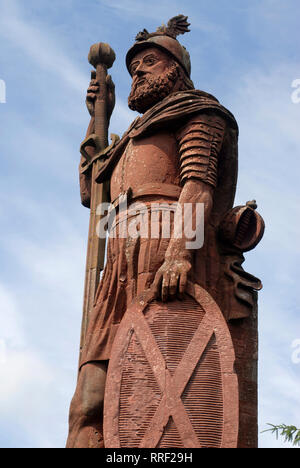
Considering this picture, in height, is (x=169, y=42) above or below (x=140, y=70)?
above

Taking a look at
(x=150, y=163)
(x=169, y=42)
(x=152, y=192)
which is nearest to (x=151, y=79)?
(x=169, y=42)

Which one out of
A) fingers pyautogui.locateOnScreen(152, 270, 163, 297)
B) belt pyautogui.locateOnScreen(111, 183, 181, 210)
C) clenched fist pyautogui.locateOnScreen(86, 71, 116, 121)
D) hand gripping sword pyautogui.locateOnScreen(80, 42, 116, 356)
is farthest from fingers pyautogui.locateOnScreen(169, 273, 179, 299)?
clenched fist pyautogui.locateOnScreen(86, 71, 116, 121)

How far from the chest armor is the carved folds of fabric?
132 mm

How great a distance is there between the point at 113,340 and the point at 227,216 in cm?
199

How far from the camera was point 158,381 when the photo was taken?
8516mm

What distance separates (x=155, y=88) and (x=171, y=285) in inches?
109

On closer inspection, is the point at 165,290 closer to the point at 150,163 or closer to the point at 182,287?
the point at 182,287

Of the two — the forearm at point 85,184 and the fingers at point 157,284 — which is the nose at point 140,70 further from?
the fingers at point 157,284

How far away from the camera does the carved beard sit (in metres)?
10.6

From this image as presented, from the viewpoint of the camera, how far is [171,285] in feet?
29.3

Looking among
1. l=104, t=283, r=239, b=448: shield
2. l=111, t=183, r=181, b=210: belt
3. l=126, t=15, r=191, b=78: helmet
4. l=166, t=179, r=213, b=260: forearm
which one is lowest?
l=104, t=283, r=239, b=448: shield

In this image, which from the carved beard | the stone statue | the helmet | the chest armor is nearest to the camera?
the stone statue

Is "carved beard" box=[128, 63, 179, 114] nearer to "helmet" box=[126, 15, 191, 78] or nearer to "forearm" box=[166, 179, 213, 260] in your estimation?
"helmet" box=[126, 15, 191, 78]

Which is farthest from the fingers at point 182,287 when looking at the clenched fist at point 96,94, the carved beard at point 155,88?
the clenched fist at point 96,94
